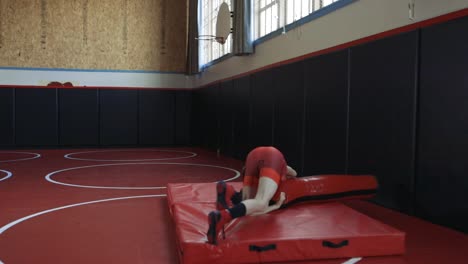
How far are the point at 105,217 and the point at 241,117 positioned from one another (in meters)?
4.90

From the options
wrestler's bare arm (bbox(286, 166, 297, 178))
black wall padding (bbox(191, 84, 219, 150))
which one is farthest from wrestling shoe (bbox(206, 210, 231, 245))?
black wall padding (bbox(191, 84, 219, 150))

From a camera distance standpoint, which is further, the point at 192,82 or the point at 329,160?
the point at 192,82

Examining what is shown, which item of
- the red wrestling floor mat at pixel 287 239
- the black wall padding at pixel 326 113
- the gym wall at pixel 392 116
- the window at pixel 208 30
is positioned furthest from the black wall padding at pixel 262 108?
the red wrestling floor mat at pixel 287 239

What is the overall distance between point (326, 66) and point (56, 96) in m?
8.62

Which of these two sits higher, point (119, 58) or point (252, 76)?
point (119, 58)

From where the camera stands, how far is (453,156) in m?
3.78

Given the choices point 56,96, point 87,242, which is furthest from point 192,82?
point 87,242

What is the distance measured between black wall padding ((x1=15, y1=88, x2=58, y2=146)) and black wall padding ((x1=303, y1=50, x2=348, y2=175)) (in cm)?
820

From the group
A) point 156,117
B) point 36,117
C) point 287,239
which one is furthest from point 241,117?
point 36,117

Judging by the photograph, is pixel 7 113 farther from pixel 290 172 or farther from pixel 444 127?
pixel 444 127

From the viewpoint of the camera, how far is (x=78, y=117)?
1212cm

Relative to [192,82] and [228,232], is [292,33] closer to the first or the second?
[228,232]

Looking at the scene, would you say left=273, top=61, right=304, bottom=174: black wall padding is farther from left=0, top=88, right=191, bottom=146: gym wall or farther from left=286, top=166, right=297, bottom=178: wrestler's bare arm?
left=0, top=88, right=191, bottom=146: gym wall

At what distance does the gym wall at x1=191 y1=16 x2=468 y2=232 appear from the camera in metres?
3.79
